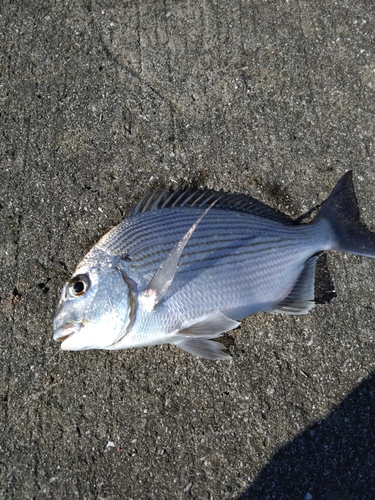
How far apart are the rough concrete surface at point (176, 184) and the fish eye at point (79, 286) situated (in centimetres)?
48

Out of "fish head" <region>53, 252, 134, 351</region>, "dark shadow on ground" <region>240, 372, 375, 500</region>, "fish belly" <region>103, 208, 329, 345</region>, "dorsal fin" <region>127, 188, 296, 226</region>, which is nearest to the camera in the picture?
"fish head" <region>53, 252, 134, 351</region>

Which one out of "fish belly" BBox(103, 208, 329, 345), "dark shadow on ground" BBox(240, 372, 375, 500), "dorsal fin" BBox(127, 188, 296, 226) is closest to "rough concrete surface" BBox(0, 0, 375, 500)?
"dark shadow on ground" BBox(240, 372, 375, 500)

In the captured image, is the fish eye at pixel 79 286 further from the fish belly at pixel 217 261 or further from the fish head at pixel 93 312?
the fish belly at pixel 217 261

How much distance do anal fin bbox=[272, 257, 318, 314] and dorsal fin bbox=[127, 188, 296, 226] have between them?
Result: 0.35 metres

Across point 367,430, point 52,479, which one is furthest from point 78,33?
point 367,430

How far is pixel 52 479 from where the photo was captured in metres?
2.27

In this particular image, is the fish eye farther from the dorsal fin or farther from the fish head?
the dorsal fin

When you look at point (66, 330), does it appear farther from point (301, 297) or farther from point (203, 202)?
point (301, 297)

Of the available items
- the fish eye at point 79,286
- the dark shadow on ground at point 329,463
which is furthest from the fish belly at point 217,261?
the dark shadow on ground at point 329,463

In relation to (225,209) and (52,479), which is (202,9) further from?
(52,479)

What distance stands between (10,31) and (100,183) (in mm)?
1357

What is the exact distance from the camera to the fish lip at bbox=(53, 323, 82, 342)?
2.04m

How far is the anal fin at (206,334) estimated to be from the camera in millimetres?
2127

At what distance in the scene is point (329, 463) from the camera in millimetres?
2299
